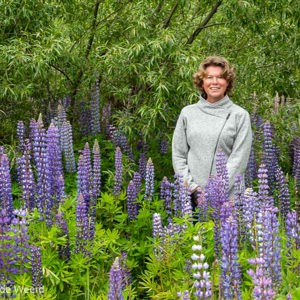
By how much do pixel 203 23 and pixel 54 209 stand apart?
3500 mm

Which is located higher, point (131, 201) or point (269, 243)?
point (131, 201)

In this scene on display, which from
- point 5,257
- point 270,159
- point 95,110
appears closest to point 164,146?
point 95,110

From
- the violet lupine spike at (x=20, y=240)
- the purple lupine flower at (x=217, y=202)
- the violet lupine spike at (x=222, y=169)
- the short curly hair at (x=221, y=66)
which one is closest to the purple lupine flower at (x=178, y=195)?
the violet lupine spike at (x=222, y=169)

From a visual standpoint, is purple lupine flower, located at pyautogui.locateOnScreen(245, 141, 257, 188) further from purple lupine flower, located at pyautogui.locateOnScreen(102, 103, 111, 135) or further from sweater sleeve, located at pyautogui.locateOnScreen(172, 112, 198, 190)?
purple lupine flower, located at pyautogui.locateOnScreen(102, 103, 111, 135)

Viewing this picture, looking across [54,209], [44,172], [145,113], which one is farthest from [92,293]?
Answer: [145,113]

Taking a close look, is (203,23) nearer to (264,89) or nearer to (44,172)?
(264,89)

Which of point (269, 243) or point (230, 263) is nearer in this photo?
point (230, 263)

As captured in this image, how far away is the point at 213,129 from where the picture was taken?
493 centimetres

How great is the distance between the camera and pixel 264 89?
7586 mm

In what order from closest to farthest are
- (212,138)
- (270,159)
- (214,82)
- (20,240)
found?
1. (20,240)
2. (214,82)
3. (212,138)
4. (270,159)

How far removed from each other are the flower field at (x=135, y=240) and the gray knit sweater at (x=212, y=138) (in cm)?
27

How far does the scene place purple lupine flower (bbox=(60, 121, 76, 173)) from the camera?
6.36m

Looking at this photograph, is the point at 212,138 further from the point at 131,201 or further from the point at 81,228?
the point at 81,228

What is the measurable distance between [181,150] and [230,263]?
2.16 metres
